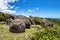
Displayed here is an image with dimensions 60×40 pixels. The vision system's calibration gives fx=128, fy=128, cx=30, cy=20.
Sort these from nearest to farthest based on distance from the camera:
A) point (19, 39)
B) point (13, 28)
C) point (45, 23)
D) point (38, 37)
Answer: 1. point (19, 39)
2. point (38, 37)
3. point (13, 28)
4. point (45, 23)

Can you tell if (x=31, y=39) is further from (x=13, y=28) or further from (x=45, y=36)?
(x=13, y=28)

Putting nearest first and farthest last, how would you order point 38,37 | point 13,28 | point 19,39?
1. point 19,39
2. point 38,37
3. point 13,28

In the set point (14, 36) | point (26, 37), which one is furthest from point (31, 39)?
point (14, 36)

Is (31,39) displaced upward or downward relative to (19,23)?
downward

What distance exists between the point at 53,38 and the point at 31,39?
3067mm

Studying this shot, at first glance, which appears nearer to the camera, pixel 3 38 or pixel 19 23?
pixel 3 38

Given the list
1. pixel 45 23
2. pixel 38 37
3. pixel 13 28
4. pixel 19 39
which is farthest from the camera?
pixel 45 23

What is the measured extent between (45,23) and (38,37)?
9.00 meters

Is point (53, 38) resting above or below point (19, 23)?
below

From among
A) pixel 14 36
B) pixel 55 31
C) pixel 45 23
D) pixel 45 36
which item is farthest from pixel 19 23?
pixel 45 23

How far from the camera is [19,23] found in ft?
61.6

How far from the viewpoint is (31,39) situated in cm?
1617

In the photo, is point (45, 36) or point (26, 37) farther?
point (45, 36)

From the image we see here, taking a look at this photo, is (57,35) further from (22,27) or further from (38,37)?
(22,27)
